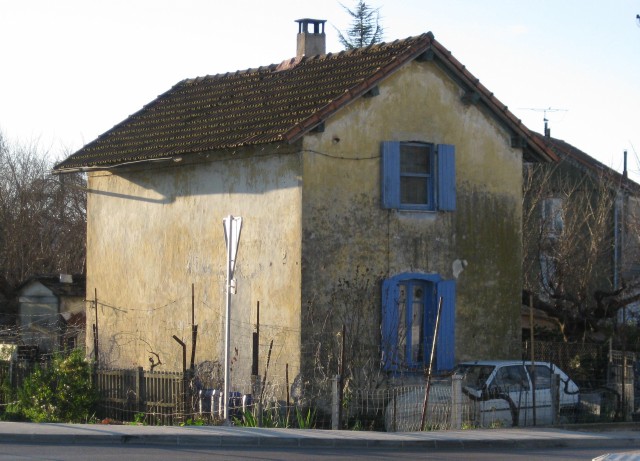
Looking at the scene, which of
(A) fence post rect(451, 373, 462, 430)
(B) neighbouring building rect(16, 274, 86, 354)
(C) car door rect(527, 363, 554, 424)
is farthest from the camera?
(B) neighbouring building rect(16, 274, 86, 354)

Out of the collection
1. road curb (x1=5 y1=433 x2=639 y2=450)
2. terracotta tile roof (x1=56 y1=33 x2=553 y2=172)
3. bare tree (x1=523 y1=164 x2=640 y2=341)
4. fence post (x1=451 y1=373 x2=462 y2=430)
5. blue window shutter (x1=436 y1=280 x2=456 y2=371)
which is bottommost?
road curb (x1=5 y1=433 x2=639 y2=450)

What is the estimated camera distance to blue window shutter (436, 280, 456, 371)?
22578 mm

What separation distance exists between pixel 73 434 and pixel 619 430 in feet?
32.1

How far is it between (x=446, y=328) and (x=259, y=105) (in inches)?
246

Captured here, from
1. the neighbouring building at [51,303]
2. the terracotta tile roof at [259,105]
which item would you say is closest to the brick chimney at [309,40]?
the terracotta tile roof at [259,105]

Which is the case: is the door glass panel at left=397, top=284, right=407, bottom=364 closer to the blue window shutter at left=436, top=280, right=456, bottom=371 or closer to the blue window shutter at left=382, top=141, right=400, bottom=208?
the blue window shutter at left=436, top=280, right=456, bottom=371

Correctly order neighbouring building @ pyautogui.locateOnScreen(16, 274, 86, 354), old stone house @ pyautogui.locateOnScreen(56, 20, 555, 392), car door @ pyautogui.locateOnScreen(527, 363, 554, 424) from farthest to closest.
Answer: neighbouring building @ pyautogui.locateOnScreen(16, 274, 86, 354), old stone house @ pyautogui.locateOnScreen(56, 20, 555, 392), car door @ pyautogui.locateOnScreen(527, 363, 554, 424)

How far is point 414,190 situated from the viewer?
2273 centimetres

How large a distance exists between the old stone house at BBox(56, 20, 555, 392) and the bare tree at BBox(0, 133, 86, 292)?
51.7 ft

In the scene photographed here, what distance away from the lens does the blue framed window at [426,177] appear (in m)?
22.6

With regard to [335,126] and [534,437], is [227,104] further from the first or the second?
[534,437]

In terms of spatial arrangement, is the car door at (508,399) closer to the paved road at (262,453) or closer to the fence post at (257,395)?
the paved road at (262,453)

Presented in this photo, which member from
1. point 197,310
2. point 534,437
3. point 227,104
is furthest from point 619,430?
point 227,104

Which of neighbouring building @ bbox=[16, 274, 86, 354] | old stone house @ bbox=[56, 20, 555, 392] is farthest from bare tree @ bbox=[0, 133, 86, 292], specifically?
old stone house @ bbox=[56, 20, 555, 392]
